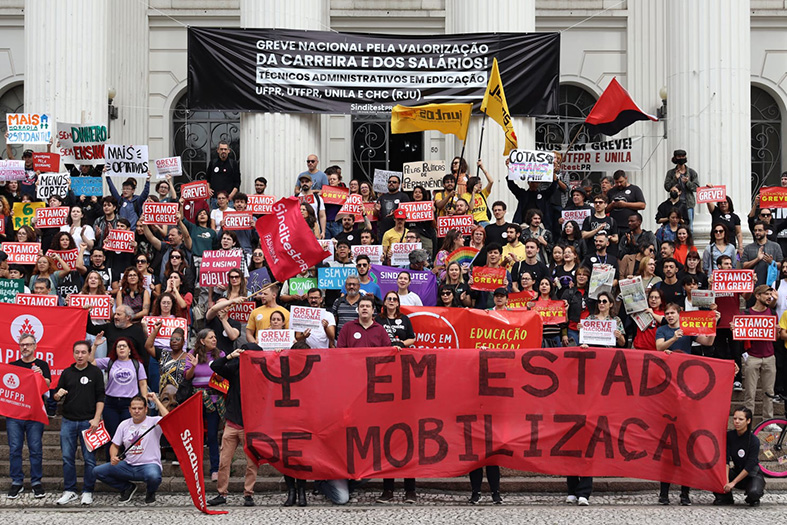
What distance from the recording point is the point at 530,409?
14508 millimetres

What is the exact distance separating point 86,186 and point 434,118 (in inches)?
216

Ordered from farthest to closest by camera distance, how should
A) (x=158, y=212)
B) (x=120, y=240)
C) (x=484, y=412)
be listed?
(x=158, y=212) < (x=120, y=240) < (x=484, y=412)

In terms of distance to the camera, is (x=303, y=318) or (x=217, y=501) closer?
(x=217, y=501)

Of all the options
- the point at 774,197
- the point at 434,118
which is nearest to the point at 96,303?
the point at 434,118

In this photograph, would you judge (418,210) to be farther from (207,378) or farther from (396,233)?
(207,378)

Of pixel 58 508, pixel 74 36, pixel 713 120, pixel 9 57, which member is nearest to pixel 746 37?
pixel 713 120

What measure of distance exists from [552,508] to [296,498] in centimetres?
279

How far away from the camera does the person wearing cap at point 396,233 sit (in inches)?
728

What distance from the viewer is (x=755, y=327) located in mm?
15992

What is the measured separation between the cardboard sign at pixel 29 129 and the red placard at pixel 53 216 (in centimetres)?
187

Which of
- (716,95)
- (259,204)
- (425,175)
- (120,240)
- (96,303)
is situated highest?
(716,95)

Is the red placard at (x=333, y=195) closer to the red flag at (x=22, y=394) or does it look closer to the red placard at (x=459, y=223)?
the red placard at (x=459, y=223)

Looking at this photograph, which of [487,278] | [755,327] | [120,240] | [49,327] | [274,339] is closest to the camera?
[274,339]

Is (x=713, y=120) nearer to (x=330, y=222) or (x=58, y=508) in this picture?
(x=330, y=222)
